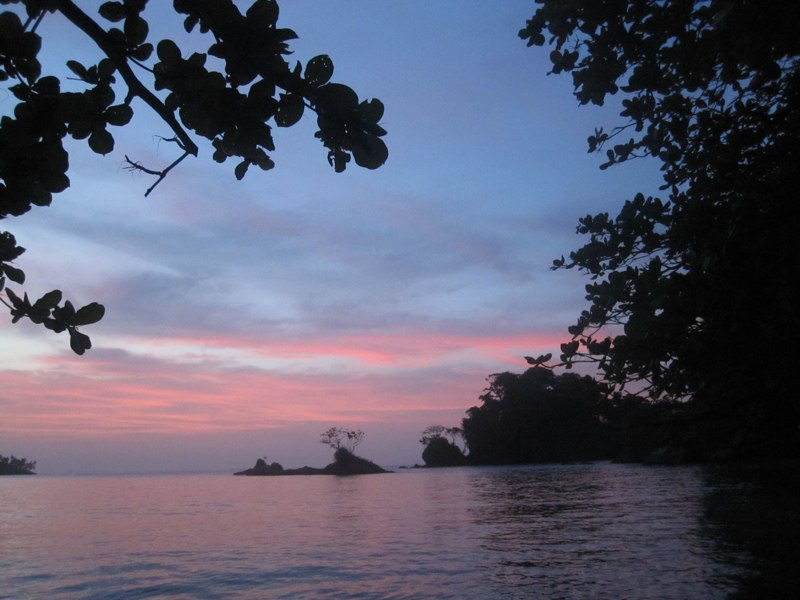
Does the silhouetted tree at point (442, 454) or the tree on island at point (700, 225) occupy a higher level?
the silhouetted tree at point (442, 454)

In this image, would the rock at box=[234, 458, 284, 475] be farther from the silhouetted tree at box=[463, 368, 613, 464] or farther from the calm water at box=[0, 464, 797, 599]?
the calm water at box=[0, 464, 797, 599]

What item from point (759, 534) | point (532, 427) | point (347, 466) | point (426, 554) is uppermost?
point (532, 427)

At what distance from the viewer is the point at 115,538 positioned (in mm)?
15570

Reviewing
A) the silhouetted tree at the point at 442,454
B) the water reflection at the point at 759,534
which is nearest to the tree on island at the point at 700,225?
the water reflection at the point at 759,534

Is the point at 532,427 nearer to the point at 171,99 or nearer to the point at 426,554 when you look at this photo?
the point at 426,554

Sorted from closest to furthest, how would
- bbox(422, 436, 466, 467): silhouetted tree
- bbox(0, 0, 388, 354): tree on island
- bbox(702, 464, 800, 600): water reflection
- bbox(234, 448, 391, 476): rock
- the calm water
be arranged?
bbox(0, 0, 388, 354): tree on island < bbox(702, 464, 800, 600): water reflection < the calm water < bbox(234, 448, 391, 476): rock < bbox(422, 436, 466, 467): silhouetted tree

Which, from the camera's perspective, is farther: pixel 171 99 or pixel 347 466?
pixel 347 466

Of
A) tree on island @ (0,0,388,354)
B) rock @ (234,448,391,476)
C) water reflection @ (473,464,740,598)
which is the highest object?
rock @ (234,448,391,476)

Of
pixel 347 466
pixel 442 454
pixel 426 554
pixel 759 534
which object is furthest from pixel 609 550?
pixel 442 454

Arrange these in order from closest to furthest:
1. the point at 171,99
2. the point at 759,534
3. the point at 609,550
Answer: the point at 171,99 < the point at 609,550 < the point at 759,534

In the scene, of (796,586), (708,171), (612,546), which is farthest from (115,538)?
(708,171)

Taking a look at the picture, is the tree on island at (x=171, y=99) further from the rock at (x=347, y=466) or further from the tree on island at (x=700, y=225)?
the rock at (x=347, y=466)

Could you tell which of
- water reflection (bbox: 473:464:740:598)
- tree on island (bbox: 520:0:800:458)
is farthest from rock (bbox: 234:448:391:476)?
tree on island (bbox: 520:0:800:458)

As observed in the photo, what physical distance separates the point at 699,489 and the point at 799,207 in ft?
66.5
